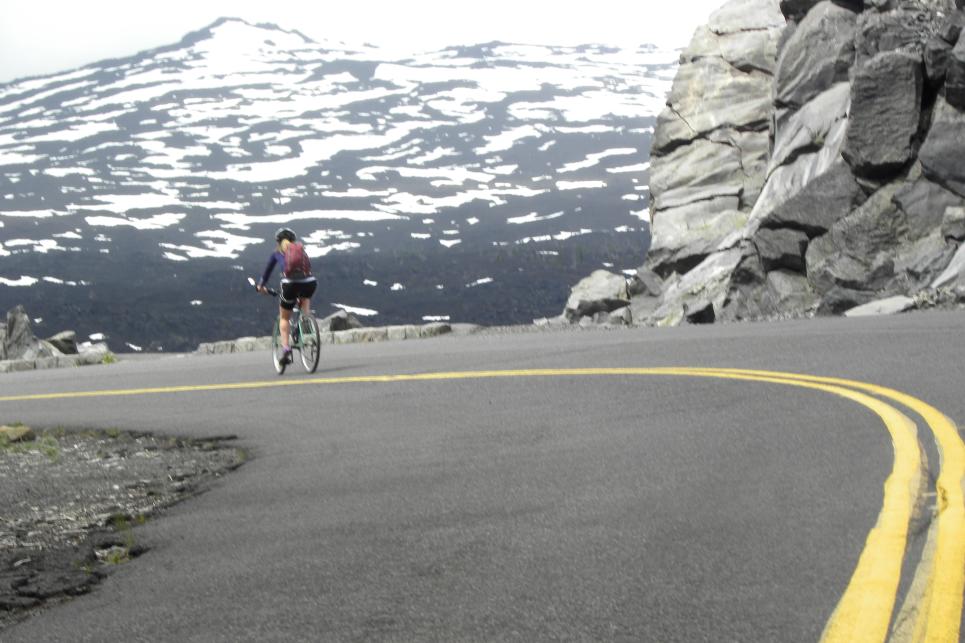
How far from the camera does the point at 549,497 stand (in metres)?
7.36

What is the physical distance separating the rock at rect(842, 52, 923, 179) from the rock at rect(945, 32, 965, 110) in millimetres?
765

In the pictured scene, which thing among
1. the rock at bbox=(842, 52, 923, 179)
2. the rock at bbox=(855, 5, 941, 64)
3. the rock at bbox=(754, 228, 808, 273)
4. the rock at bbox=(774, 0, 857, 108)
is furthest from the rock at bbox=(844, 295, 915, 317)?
the rock at bbox=(774, 0, 857, 108)

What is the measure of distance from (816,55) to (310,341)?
1937 cm

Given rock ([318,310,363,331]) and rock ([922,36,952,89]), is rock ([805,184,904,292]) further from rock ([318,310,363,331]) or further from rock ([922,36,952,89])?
rock ([318,310,363,331])

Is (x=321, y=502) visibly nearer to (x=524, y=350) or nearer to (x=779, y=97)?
(x=524, y=350)

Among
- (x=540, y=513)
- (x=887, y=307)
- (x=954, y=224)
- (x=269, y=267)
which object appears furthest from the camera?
(x=954, y=224)

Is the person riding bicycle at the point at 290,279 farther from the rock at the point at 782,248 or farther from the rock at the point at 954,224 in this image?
the rock at the point at 782,248

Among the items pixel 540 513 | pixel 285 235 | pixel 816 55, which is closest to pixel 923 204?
pixel 816 55

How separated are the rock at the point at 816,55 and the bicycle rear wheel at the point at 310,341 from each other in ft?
→ 60.8

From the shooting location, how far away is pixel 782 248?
2872 cm

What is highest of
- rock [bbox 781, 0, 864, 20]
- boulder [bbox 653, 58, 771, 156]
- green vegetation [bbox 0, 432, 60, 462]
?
rock [bbox 781, 0, 864, 20]

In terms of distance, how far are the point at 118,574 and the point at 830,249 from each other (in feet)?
75.3

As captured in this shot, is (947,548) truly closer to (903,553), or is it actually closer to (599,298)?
(903,553)

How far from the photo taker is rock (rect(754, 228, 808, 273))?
2859cm
